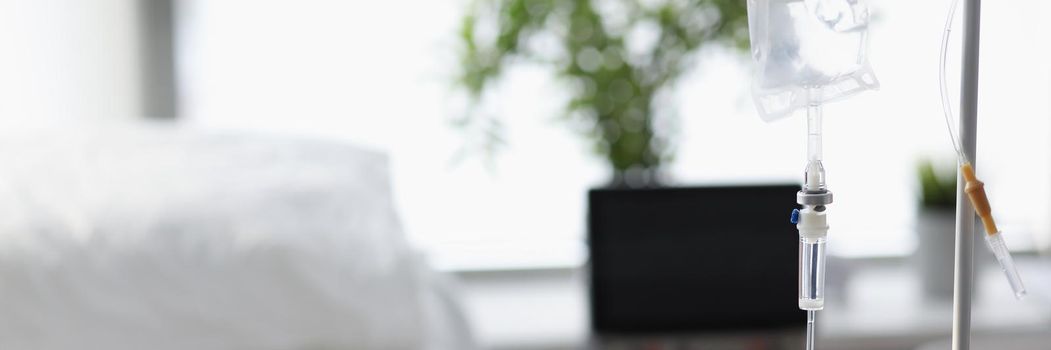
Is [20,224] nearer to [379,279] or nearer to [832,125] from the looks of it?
[379,279]

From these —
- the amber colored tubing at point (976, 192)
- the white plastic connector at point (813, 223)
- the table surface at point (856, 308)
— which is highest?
the amber colored tubing at point (976, 192)

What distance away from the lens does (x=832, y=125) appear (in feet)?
7.80

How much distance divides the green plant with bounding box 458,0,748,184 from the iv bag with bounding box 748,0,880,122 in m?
1.23

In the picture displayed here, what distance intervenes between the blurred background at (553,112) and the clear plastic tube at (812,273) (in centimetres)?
118

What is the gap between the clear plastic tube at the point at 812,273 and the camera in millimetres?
709

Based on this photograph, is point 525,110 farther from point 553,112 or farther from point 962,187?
point 962,187

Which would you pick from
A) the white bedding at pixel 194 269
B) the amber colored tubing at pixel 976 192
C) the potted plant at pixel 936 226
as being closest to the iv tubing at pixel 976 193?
the amber colored tubing at pixel 976 192

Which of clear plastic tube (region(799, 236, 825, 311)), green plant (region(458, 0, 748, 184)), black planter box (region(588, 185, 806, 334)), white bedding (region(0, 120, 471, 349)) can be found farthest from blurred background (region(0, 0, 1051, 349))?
A: clear plastic tube (region(799, 236, 825, 311))

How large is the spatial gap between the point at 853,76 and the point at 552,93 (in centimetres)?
146

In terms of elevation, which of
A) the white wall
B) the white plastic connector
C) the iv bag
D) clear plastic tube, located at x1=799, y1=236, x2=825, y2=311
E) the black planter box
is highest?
the white wall

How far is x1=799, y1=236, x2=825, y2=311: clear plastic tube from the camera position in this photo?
2.33 ft

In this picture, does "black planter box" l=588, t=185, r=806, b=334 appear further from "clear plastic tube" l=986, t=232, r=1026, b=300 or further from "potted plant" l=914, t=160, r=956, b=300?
"clear plastic tube" l=986, t=232, r=1026, b=300

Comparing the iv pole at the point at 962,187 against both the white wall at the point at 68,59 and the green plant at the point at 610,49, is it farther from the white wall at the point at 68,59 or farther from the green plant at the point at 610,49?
the white wall at the point at 68,59

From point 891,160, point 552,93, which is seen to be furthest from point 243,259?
point 891,160
